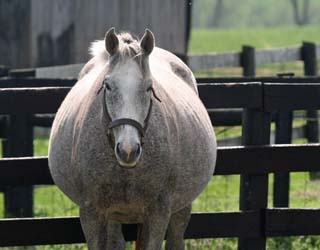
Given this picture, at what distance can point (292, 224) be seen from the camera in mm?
8078

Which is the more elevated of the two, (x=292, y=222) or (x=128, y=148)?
(x=128, y=148)

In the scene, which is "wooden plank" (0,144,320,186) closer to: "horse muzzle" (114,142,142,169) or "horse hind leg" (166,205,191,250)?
"horse hind leg" (166,205,191,250)

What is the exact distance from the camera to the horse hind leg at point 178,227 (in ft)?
23.9

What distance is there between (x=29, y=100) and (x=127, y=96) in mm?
2194

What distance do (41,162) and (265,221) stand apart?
181 cm

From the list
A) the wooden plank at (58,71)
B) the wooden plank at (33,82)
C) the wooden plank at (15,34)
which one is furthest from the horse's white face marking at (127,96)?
the wooden plank at (15,34)

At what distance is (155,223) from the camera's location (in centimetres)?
631

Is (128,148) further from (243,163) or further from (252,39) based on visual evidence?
(252,39)

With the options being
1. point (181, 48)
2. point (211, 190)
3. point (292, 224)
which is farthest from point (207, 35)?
point (292, 224)

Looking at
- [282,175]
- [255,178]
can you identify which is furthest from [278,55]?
[255,178]

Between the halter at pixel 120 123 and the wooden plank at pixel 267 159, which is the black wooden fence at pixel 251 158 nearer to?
the wooden plank at pixel 267 159

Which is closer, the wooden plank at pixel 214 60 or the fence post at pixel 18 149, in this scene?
the fence post at pixel 18 149

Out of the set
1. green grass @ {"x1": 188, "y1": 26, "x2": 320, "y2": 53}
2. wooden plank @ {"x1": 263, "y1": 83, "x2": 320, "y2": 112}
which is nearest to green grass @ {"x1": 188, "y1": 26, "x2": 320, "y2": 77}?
green grass @ {"x1": 188, "y1": 26, "x2": 320, "y2": 53}

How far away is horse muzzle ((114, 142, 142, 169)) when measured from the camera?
5523 mm
